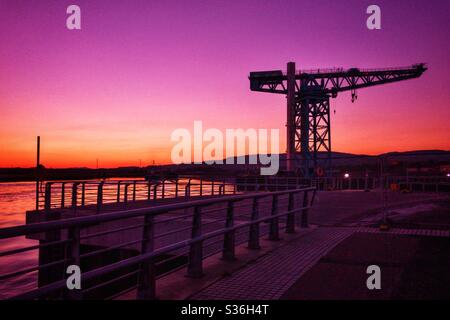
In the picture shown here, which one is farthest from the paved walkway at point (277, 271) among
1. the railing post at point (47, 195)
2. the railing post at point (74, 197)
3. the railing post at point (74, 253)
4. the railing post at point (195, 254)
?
the railing post at point (47, 195)

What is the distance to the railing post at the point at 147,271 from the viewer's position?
4832 mm

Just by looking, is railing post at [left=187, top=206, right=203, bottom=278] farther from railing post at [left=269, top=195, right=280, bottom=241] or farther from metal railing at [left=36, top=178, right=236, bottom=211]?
metal railing at [left=36, top=178, right=236, bottom=211]

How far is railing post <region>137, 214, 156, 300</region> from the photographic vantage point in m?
4.83

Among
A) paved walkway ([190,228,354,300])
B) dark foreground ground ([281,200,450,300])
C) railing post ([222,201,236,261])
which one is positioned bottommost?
paved walkway ([190,228,354,300])

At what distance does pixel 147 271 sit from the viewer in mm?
4871

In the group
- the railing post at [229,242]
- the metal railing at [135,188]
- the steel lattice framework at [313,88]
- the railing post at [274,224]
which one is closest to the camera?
the railing post at [229,242]

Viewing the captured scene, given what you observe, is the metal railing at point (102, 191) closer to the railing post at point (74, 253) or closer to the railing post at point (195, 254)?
the railing post at point (195, 254)

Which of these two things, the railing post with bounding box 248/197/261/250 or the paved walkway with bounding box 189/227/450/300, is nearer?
the paved walkway with bounding box 189/227/450/300

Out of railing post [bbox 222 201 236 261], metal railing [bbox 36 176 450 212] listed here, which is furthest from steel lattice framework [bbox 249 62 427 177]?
railing post [bbox 222 201 236 261]

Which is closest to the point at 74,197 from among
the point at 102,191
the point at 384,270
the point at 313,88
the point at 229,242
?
the point at 102,191

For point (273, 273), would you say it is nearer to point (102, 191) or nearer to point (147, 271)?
point (147, 271)

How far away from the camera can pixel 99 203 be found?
1563 centimetres

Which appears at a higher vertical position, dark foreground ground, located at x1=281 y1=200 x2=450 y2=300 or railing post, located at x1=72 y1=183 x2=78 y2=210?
railing post, located at x1=72 y1=183 x2=78 y2=210
